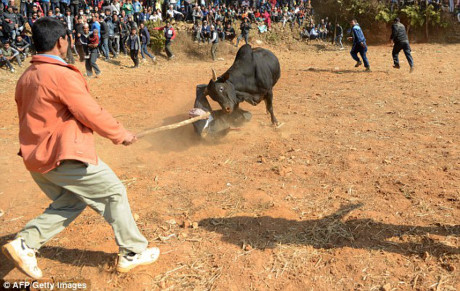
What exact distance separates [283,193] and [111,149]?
3387mm

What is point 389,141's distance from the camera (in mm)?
6266

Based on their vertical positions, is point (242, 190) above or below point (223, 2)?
below

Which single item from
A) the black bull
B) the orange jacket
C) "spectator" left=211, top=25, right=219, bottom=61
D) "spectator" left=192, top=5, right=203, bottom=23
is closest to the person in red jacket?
"spectator" left=211, top=25, right=219, bottom=61

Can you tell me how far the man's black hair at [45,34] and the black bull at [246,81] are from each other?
13.0ft

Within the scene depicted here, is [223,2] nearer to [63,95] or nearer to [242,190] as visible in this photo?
[242,190]

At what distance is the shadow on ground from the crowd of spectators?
1102cm

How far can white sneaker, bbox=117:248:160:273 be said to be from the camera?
10.4 ft

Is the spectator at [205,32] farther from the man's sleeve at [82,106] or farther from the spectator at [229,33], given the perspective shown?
the man's sleeve at [82,106]

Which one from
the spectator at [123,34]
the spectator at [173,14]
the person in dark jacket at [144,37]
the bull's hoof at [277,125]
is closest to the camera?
the bull's hoof at [277,125]

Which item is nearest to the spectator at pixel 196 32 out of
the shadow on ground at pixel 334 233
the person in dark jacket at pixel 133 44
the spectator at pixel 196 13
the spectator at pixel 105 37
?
the spectator at pixel 196 13

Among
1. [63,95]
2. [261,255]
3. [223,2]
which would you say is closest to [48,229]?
[63,95]

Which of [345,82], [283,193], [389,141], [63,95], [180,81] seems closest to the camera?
[63,95]

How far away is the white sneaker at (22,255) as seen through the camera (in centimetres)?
278

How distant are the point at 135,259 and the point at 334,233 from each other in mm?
1956
